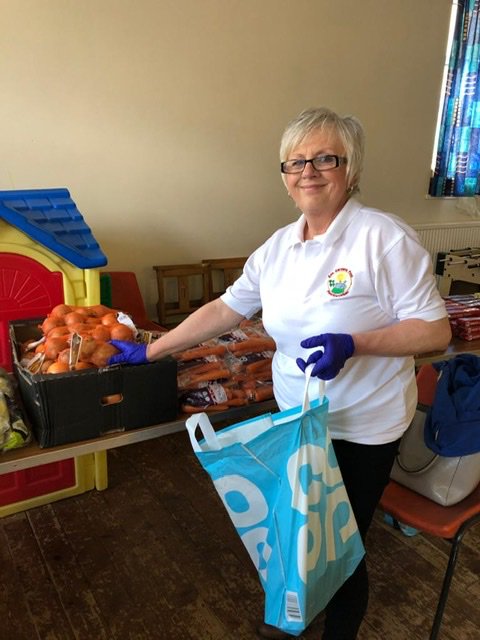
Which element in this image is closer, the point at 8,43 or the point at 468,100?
the point at 8,43

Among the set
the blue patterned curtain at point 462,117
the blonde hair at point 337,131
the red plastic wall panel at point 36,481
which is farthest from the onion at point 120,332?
the blue patterned curtain at point 462,117

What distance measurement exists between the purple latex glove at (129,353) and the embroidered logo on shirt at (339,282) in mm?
510

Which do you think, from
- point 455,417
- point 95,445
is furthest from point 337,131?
point 95,445

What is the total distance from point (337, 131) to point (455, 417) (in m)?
0.83

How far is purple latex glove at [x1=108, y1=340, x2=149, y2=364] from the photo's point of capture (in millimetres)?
1316

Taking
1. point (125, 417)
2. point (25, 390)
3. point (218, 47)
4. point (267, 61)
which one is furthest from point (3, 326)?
point (267, 61)

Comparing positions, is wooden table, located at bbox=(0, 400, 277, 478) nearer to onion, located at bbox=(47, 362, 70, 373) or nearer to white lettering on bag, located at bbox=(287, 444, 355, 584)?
onion, located at bbox=(47, 362, 70, 373)

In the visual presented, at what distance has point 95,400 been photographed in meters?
1.24

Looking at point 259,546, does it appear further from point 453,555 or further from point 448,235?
point 448,235

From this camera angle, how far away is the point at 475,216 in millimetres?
4836

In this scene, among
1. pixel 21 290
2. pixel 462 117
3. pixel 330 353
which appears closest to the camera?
pixel 330 353

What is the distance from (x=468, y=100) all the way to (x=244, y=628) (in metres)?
4.37

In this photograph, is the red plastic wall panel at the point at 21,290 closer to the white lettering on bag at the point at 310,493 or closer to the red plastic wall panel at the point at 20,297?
the red plastic wall panel at the point at 20,297

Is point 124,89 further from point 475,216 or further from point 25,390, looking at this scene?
point 475,216
